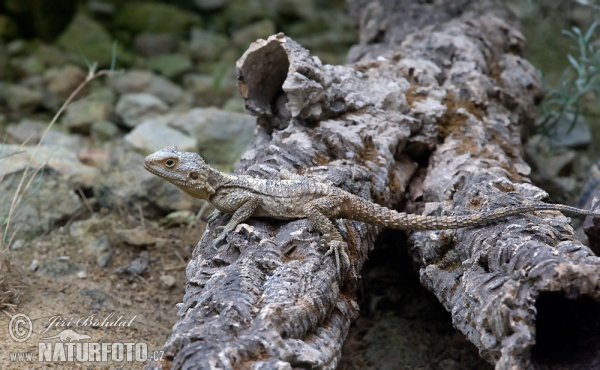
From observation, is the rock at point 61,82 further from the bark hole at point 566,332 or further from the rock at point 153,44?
the bark hole at point 566,332

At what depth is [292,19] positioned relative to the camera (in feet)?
35.1

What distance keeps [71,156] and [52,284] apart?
2048 mm

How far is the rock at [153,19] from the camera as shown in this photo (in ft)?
32.3

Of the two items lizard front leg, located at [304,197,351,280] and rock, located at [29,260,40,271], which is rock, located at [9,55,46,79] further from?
lizard front leg, located at [304,197,351,280]

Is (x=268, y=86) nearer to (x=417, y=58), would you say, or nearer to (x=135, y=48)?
(x=417, y=58)

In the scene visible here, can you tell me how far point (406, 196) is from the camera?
14.1ft

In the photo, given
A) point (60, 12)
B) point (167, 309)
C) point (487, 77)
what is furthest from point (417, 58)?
point (60, 12)

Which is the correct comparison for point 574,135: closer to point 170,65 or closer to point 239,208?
point 239,208

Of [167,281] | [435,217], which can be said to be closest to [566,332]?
[435,217]

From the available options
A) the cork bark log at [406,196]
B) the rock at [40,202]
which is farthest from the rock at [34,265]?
the cork bark log at [406,196]

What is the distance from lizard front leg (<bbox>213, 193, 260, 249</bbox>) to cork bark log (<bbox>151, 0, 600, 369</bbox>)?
3.2 inches

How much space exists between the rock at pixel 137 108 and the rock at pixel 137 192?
2.04 m

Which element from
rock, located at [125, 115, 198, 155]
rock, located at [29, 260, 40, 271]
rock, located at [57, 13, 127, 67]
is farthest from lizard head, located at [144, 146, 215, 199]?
rock, located at [57, 13, 127, 67]

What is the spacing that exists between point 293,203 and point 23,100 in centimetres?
574
